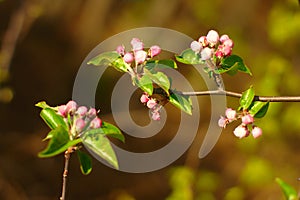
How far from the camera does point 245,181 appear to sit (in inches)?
108

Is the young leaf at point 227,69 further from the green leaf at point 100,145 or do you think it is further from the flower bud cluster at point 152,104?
the green leaf at point 100,145

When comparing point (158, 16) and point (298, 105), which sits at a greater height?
point (158, 16)

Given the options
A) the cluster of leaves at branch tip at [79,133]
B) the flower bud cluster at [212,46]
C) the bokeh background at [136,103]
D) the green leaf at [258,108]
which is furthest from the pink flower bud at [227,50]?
the bokeh background at [136,103]

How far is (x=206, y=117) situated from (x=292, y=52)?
841 millimetres

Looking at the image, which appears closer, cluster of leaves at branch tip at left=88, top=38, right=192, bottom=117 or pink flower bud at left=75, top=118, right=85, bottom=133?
pink flower bud at left=75, top=118, right=85, bottom=133

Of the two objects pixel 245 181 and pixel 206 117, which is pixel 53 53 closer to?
pixel 206 117

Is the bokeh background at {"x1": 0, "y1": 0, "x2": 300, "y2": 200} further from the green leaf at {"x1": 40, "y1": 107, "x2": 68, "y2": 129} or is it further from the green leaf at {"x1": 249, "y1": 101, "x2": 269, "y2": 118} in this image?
the green leaf at {"x1": 40, "y1": 107, "x2": 68, "y2": 129}

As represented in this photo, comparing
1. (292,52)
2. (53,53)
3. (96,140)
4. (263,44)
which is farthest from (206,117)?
(96,140)

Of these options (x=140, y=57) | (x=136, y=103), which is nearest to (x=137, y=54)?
(x=140, y=57)

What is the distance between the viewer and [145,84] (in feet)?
3.13

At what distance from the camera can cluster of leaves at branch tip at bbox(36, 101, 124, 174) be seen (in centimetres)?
80

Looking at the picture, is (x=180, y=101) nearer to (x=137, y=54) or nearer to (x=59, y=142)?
(x=137, y=54)

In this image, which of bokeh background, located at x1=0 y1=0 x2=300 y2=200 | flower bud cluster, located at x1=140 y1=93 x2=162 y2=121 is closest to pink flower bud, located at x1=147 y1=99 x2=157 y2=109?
flower bud cluster, located at x1=140 y1=93 x2=162 y2=121

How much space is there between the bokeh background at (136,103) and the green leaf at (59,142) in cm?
147
